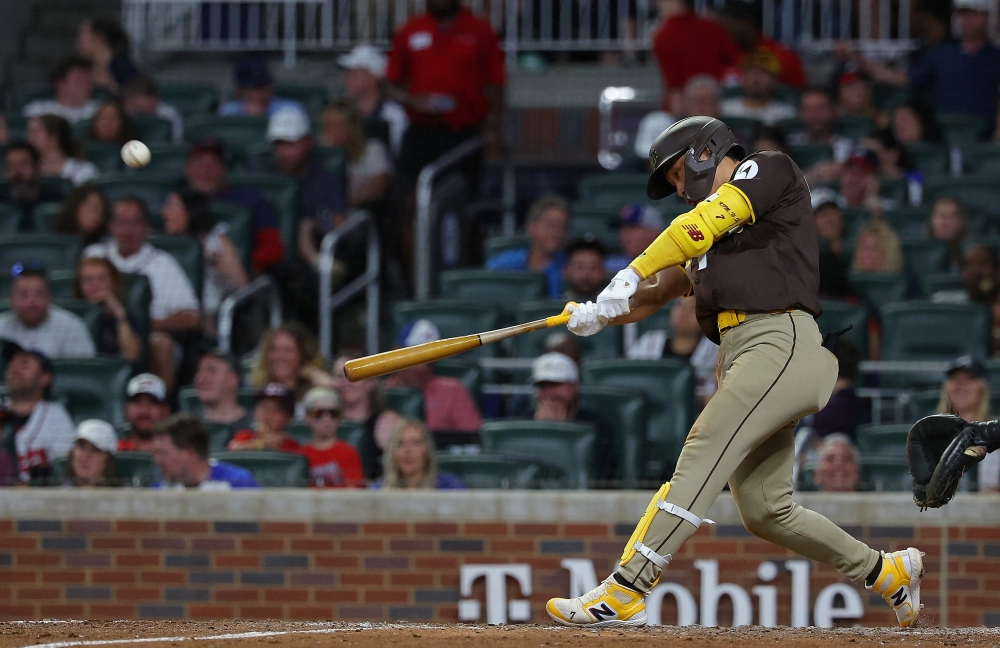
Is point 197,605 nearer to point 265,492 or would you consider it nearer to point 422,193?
point 265,492

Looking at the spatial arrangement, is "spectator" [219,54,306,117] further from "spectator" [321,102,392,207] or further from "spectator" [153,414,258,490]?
"spectator" [153,414,258,490]

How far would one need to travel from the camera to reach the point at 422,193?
34.0 feet

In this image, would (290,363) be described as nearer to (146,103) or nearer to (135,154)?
(135,154)

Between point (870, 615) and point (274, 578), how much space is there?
8.64 ft

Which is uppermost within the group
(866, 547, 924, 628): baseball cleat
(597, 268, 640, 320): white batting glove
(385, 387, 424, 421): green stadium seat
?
(597, 268, 640, 320): white batting glove

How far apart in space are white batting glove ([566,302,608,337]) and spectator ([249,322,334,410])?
3.44 m

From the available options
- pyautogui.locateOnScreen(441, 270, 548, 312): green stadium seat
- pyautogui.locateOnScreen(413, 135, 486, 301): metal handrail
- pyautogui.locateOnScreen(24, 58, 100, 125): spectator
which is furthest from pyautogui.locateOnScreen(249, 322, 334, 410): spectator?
pyautogui.locateOnScreen(24, 58, 100, 125): spectator

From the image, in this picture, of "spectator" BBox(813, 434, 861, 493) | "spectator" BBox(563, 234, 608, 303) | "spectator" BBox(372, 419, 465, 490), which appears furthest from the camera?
"spectator" BBox(563, 234, 608, 303)

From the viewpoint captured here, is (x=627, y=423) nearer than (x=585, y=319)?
No

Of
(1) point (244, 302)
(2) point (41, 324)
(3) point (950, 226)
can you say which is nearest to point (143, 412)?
(2) point (41, 324)

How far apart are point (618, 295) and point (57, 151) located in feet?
22.4

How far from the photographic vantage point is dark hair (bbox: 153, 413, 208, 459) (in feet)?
24.0

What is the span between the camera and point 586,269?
8992mm

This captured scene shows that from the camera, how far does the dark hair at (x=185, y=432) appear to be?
24.0 feet
